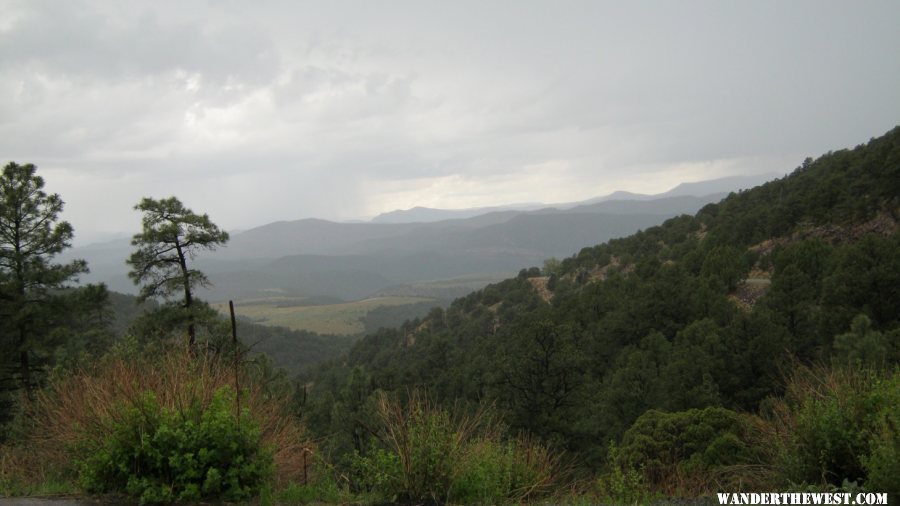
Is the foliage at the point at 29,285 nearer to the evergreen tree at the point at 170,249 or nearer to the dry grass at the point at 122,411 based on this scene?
the evergreen tree at the point at 170,249

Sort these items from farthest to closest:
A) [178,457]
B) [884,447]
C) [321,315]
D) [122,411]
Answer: [321,315] < [122,411] < [178,457] < [884,447]

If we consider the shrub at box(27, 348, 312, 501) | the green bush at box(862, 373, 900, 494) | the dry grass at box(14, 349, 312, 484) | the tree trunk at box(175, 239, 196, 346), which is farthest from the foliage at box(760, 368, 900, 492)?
the tree trunk at box(175, 239, 196, 346)

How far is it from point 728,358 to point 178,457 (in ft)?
83.4

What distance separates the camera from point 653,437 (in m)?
14.3

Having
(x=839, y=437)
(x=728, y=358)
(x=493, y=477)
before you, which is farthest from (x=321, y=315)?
(x=839, y=437)

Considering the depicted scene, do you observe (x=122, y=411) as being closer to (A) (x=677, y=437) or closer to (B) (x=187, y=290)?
(B) (x=187, y=290)

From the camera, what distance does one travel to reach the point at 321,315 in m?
162

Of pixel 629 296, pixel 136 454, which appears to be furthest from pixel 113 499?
pixel 629 296

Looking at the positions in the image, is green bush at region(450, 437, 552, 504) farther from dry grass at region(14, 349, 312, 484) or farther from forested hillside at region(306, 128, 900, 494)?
dry grass at region(14, 349, 312, 484)

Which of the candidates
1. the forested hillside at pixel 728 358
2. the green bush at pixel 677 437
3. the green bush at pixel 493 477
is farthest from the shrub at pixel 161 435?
the green bush at pixel 677 437

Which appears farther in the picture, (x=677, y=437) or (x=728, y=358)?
(x=728, y=358)

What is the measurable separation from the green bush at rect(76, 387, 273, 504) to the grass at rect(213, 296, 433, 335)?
129650 mm

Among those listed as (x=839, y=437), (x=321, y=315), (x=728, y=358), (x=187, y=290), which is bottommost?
(x=321, y=315)

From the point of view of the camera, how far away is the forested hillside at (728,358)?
5590mm
